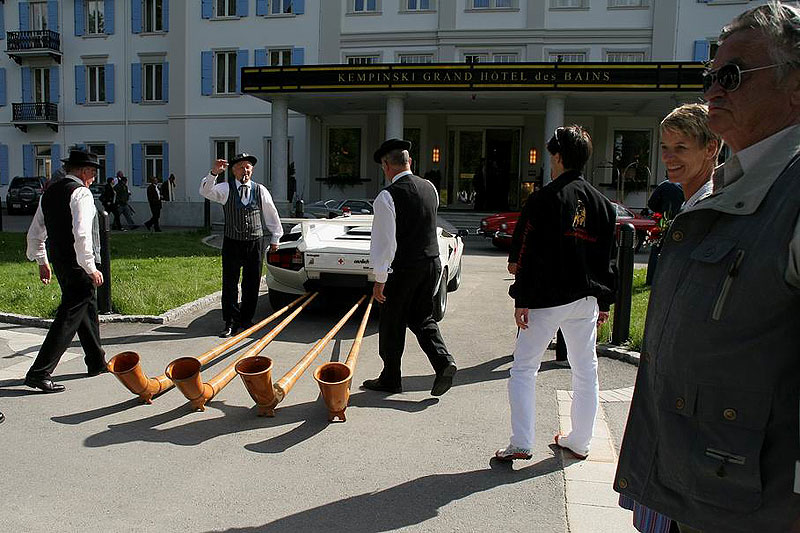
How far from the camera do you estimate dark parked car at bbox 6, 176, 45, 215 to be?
1194 inches

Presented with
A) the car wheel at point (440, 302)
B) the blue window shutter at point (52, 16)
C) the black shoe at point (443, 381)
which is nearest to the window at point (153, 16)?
the blue window shutter at point (52, 16)

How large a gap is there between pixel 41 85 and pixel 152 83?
6.59m

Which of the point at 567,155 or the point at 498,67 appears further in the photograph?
the point at 498,67

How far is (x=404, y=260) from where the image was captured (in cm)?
500

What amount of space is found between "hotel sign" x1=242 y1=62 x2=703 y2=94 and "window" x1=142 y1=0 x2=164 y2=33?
11.3 m

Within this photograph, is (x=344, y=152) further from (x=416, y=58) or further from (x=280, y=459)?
(x=280, y=459)

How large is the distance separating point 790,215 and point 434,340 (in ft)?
12.4

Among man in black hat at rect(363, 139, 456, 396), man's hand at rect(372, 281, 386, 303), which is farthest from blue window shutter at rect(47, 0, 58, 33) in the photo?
man's hand at rect(372, 281, 386, 303)

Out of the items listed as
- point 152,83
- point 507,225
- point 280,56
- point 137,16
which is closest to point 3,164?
point 152,83

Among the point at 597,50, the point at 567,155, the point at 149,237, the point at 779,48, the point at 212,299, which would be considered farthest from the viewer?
the point at 597,50

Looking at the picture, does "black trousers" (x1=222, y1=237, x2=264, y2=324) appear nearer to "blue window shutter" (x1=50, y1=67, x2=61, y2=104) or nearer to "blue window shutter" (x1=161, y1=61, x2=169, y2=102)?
"blue window shutter" (x1=161, y1=61, x2=169, y2=102)

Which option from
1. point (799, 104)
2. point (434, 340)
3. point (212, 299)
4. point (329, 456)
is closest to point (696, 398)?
point (799, 104)

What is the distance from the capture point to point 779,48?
1.57 meters

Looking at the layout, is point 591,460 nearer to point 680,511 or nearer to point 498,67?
point 680,511
